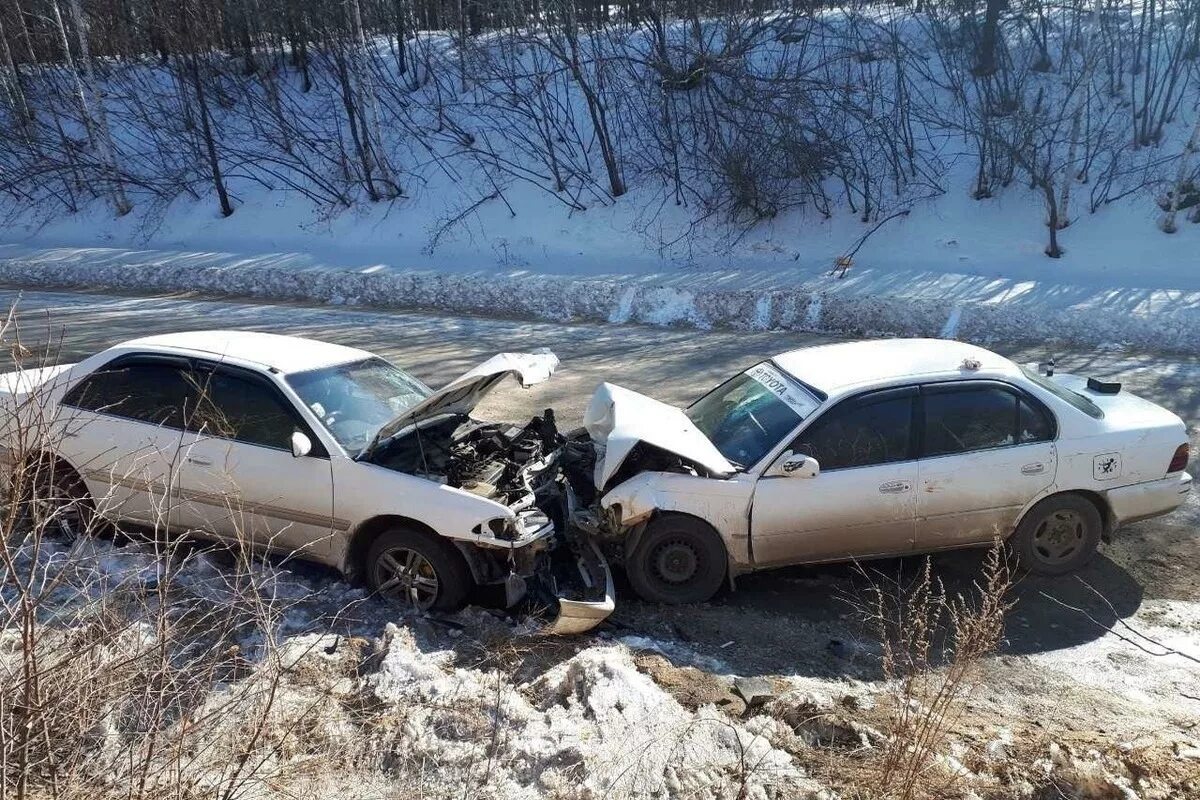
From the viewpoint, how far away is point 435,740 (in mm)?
3766

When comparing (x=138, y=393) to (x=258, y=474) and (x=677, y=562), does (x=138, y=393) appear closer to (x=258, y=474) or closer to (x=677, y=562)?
(x=258, y=474)

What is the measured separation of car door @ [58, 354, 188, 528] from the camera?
540 centimetres

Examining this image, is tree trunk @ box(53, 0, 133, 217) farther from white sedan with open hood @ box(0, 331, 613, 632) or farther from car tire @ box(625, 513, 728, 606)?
car tire @ box(625, 513, 728, 606)

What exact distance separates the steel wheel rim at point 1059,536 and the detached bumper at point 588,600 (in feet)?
9.22

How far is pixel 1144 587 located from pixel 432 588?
4526 millimetres

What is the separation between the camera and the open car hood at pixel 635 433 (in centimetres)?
507

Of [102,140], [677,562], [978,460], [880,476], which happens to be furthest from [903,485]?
[102,140]

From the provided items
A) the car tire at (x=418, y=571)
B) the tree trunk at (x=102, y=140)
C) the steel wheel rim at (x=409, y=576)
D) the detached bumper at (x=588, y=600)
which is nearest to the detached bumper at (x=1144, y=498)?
the detached bumper at (x=588, y=600)

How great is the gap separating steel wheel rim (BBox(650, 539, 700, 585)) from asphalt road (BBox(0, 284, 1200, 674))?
222 millimetres

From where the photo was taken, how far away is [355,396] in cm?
565

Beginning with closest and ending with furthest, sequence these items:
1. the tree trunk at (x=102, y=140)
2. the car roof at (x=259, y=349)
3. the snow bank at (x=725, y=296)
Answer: the car roof at (x=259, y=349) → the snow bank at (x=725, y=296) → the tree trunk at (x=102, y=140)

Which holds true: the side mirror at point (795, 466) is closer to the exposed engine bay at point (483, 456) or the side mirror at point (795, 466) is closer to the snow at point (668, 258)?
the exposed engine bay at point (483, 456)

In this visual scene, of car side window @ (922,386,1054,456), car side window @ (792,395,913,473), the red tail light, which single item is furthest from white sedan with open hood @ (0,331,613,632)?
the red tail light

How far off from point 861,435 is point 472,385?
2.50 m
